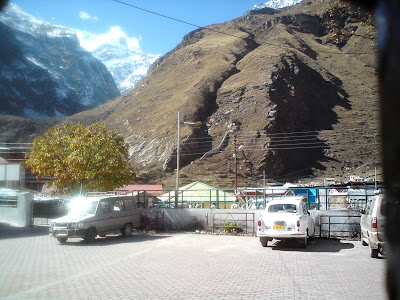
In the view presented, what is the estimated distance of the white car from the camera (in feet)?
47.7

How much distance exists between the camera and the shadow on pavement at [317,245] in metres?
14.8

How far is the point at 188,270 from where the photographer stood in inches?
420

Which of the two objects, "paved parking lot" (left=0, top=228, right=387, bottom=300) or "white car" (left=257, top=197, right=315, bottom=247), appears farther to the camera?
"white car" (left=257, top=197, right=315, bottom=247)

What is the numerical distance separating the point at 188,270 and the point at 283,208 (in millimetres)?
6093

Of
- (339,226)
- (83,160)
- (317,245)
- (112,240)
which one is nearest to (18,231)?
(83,160)

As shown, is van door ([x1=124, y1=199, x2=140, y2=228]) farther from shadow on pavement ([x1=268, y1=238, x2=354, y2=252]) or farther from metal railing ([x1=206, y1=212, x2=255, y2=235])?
shadow on pavement ([x1=268, y1=238, x2=354, y2=252])

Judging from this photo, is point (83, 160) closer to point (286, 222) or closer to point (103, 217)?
point (103, 217)

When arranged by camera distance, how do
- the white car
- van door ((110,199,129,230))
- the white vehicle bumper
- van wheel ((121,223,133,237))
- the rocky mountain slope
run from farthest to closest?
the rocky mountain slope → van wheel ((121,223,133,237)) → van door ((110,199,129,230)) → the white car → the white vehicle bumper

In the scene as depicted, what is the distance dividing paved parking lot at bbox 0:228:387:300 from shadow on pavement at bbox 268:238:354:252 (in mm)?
37

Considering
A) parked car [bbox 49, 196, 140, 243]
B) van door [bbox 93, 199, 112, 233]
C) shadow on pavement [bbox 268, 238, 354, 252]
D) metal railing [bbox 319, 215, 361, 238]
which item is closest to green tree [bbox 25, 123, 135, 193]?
parked car [bbox 49, 196, 140, 243]

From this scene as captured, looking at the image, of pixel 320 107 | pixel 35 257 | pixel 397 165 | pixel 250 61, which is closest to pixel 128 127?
pixel 250 61

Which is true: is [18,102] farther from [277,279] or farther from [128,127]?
[277,279]

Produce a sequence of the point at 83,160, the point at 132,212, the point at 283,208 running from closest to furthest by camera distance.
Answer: the point at 283,208, the point at 132,212, the point at 83,160

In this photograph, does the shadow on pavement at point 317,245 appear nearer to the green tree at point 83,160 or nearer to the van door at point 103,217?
the van door at point 103,217
